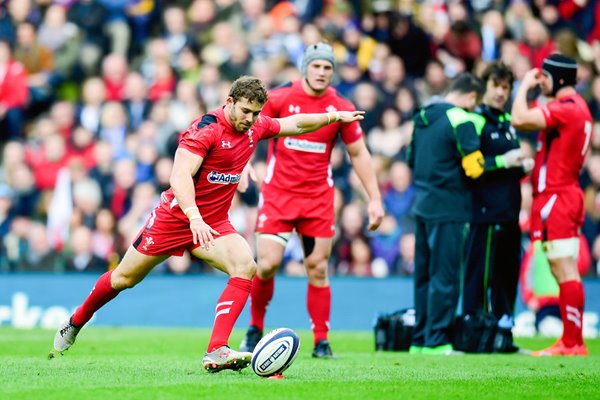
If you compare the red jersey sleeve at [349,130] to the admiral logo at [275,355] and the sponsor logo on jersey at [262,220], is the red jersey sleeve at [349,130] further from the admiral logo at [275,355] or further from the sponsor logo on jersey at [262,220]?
the admiral logo at [275,355]

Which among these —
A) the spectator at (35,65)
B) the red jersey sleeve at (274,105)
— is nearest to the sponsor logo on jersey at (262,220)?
the red jersey sleeve at (274,105)

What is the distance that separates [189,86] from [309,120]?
30.1 feet

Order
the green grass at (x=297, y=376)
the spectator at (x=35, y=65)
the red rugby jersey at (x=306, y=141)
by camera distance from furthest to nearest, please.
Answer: the spectator at (x=35, y=65)
the red rugby jersey at (x=306, y=141)
the green grass at (x=297, y=376)

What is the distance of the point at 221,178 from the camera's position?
8812 mm

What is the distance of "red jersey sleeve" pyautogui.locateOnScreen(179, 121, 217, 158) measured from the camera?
8.49 meters

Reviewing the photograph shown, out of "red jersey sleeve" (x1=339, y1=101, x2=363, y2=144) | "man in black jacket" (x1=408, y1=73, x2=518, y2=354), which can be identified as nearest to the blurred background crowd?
"man in black jacket" (x1=408, y1=73, x2=518, y2=354)

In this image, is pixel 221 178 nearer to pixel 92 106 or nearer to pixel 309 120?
pixel 309 120

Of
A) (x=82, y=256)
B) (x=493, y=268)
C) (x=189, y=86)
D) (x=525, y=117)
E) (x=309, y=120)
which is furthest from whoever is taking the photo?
(x=189, y=86)

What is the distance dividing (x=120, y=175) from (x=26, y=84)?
293cm

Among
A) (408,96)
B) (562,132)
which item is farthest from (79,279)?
(562,132)

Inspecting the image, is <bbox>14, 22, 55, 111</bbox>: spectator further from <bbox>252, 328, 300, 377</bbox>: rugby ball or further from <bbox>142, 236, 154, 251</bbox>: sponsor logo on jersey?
<bbox>252, 328, 300, 377</bbox>: rugby ball

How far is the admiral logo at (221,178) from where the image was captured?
877 centimetres

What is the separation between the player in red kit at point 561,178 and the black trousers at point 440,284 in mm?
893

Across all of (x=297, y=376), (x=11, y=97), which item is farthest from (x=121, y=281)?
A: (x=11, y=97)
